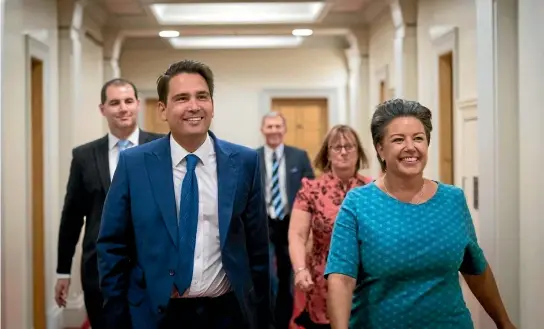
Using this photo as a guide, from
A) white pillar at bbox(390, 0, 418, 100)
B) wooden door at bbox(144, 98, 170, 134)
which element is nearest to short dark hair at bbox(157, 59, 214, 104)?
white pillar at bbox(390, 0, 418, 100)

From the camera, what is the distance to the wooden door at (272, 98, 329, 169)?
8.52 m

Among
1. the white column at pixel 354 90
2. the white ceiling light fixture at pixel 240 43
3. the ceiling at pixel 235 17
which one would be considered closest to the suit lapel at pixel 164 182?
the ceiling at pixel 235 17

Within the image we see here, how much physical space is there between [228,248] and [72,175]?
118cm

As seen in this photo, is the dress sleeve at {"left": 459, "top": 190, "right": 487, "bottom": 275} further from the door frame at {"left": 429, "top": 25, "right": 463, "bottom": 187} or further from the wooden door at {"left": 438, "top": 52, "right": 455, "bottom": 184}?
the wooden door at {"left": 438, "top": 52, "right": 455, "bottom": 184}

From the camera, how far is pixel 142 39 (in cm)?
777

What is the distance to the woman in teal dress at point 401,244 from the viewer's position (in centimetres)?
176

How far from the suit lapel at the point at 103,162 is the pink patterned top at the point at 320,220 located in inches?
30.2

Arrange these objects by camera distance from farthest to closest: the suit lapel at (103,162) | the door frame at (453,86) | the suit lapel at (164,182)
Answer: the door frame at (453,86) < the suit lapel at (103,162) < the suit lapel at (164,182)

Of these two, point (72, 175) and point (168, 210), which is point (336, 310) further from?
point (72, 175)

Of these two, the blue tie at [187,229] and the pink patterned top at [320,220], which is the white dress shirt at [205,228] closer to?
the blue tie at [187,229]

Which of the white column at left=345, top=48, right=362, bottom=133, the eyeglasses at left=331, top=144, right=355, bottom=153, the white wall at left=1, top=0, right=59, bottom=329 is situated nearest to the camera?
the eyeglasses at left=331, top=144, right=355, bottom=153

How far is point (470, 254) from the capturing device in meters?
1.87

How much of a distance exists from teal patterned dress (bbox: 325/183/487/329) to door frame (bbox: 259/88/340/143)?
6504 mm
